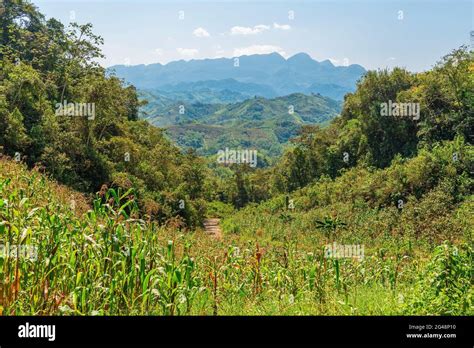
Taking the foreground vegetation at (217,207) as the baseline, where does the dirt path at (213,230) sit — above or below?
below

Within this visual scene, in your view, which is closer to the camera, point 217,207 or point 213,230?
point 213,230

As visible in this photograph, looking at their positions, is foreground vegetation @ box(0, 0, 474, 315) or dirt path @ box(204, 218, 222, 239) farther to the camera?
dirt path @ box(204, 218, 222, 239)

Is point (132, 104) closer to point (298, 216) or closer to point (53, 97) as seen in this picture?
point (53, 97)

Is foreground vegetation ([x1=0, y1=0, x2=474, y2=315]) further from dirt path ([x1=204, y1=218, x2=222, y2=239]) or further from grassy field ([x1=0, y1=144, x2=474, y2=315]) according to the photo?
dirt path ([x1=204, y1=218, x2=222, y2=239])

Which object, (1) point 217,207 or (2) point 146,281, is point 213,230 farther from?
(2) point 146,281

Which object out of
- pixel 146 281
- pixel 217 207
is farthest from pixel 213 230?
pixel 146 281

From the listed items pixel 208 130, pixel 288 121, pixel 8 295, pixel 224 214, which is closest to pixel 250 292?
pixel 8 295

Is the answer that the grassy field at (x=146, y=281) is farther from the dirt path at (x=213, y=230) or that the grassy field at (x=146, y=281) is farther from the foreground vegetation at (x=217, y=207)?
the dirt path at (x=213, y=230)

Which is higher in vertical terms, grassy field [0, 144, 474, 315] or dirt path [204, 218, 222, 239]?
grassy field [0, 144, 474, 315]

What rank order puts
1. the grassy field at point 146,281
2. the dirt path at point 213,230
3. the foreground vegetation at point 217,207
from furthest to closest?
the dirt path at point 213,230 → the foreground vegetation at point 217,207 → the grassy field at point 146,281

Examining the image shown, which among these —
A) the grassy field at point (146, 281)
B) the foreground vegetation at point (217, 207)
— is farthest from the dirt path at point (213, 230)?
the grassy field at point (146, 281)

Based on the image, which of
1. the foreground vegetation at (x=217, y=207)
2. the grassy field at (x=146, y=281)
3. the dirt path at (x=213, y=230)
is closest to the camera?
the grassy field at (x=146, y=281)

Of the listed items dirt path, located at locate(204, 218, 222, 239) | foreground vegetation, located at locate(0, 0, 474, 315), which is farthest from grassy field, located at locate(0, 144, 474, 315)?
dirt path, located at locate(204, 218, 222, 239)

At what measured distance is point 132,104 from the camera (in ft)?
119
